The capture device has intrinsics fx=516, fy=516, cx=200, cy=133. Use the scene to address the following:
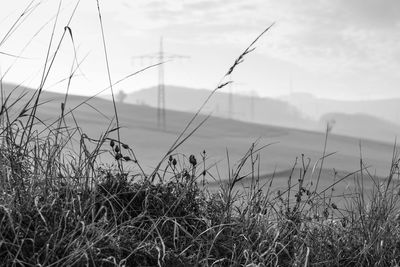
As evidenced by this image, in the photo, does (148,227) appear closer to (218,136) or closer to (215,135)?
(218,136)

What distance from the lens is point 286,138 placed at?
124 ft

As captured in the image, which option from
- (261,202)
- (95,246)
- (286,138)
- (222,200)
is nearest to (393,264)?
(261,202)

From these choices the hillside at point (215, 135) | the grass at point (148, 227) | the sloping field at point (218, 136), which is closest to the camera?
the grass at point (148, 227)

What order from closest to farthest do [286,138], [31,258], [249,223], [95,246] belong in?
[31,258] < [95,246] < [249,223] < [286,138]

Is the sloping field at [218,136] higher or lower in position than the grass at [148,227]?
lower

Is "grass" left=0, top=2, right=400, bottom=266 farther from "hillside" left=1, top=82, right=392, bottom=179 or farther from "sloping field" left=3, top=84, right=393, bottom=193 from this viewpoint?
"hillside" left=1, top=82, right=392, bottom=179

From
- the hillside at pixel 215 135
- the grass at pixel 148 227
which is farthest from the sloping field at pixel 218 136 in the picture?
the grass at pixel 148 227

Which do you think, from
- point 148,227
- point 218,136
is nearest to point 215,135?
point 218,136

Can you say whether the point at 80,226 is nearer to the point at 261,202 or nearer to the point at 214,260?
the point at 214,260

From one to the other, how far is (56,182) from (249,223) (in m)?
1.08

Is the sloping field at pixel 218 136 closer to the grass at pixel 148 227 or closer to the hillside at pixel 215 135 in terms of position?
the hillside at pixel 215 135

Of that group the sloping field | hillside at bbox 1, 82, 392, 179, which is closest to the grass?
the sloping field

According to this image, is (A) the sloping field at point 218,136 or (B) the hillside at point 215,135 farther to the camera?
(B) the hillside at point 215,135

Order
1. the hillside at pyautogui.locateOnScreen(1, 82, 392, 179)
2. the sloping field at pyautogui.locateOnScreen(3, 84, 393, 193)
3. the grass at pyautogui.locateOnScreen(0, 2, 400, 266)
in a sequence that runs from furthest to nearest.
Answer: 1. the hillside at pyautogui.locateOnScreen(1, 82, 392, 179)
2. the sloping field at pyautogui.locateOnScreen(3, 84, 393, 193)
3. the grass at pyautogui.locateOnScreen(0, 2, 400, 266)
